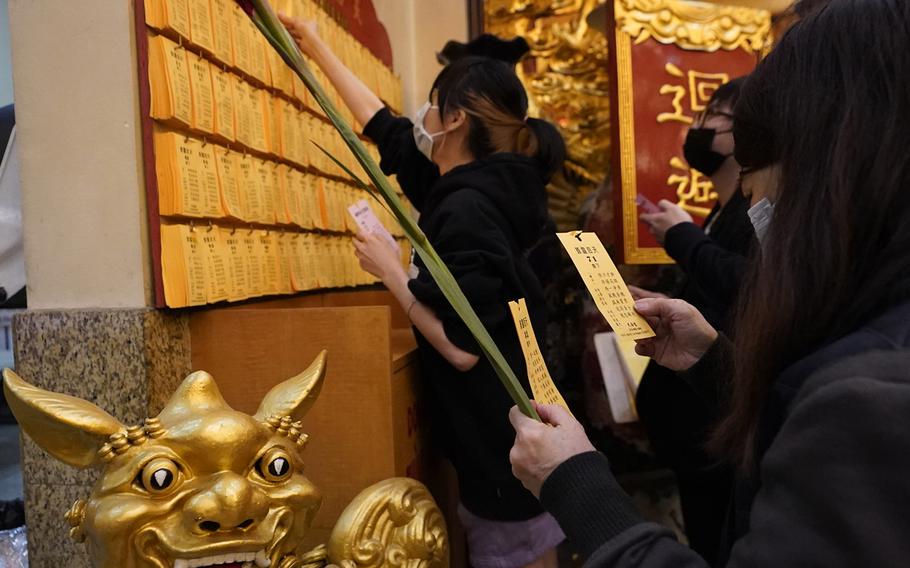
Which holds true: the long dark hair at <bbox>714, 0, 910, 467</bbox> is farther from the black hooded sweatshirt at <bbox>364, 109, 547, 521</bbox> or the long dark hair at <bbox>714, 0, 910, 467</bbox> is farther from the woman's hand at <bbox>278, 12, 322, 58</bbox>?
the woman's hand at <bbox>278, 12, 322, 58</bbox>

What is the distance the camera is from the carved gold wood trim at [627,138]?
2207 millimetres

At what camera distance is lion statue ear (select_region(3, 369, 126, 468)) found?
0.71 metres

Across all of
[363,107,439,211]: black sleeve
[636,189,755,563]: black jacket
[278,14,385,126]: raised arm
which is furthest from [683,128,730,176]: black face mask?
[278,14,385,126]: raised arm

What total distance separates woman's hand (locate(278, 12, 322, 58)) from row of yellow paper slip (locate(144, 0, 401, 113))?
0.08ft

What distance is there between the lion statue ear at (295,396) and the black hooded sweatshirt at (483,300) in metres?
0.35

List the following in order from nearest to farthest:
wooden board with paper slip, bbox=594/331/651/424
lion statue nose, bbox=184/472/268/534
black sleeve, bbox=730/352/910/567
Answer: black sleeve, bbox=730/352/910/567 < lion statue nose, bbox=184/472/268/534 < wooden board with paper slip, bbox=594/331/651/424

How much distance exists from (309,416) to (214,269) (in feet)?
0.96

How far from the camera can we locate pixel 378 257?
1.27 metres

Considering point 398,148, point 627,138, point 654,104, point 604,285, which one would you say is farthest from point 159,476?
point 654,104

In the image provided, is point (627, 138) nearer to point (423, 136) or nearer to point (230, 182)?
point (423, 136)

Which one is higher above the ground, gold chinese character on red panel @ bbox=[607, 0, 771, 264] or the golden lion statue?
gold chinese character on red panel @ bbox=[607, 0, 771, 264]

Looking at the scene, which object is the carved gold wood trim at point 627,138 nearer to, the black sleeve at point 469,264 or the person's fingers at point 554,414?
the black sleeve at point 469,264

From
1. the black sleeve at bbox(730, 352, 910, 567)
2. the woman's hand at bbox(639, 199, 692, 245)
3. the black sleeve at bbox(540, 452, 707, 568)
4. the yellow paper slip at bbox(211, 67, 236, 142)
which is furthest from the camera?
the woman's hand at bbox(639, 199, 692, 245)

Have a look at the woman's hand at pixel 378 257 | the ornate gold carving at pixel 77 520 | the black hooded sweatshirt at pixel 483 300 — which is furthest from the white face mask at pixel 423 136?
the ornate gold carving at pixel 77 520
